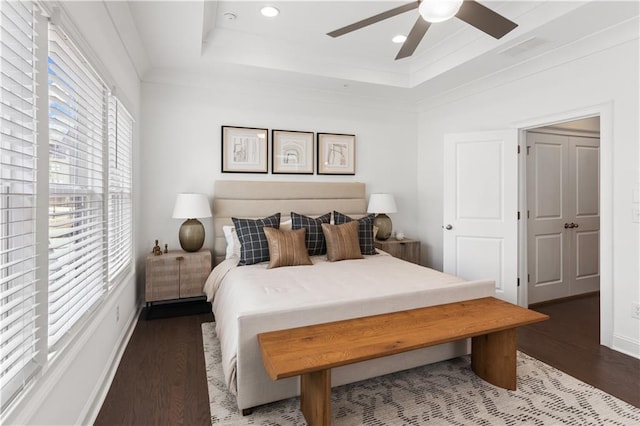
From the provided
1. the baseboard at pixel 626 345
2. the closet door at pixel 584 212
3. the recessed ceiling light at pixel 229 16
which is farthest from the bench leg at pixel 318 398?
the closet door at pixel 584 212

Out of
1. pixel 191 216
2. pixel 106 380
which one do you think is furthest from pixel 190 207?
pixel 106 380

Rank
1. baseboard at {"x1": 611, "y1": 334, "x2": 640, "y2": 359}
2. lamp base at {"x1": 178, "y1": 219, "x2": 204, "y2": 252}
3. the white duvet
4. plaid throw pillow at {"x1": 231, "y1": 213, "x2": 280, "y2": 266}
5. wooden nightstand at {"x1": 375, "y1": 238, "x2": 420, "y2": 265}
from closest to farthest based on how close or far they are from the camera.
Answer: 1. the white duvet
2. baseboard at {"x1": 611, "y1": 334, "x2": 640, "y2": 359}
3. plaid throw pillow at {"x1": 231, "y1": 213, "x2": 280, "y2": 266}
4. lamp base at {"x1": 178, "y1": 219, "x2": 204, "y2": 252}
5. wooden nightstand at {"x1": 375, "y1": 238, "x2": 420, "y2": 265}

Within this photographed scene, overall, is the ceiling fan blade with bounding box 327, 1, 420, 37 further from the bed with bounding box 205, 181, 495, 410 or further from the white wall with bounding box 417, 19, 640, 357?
the white wall with bounding box 417, 19, 640, 357

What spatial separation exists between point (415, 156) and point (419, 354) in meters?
3.40

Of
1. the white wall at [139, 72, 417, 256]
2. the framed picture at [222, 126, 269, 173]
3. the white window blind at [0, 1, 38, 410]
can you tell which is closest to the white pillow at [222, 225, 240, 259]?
the white wall at [139, 72, 417, 256]

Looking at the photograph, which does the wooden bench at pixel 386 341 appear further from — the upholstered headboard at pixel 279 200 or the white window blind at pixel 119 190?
the upholstered headboard at pixel 279 200

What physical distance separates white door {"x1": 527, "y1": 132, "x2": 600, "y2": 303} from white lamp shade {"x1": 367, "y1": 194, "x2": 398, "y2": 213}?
1.60 metres

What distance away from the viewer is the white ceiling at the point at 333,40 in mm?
2576

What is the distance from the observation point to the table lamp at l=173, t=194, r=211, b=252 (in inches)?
138

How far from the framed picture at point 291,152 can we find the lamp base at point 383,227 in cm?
112

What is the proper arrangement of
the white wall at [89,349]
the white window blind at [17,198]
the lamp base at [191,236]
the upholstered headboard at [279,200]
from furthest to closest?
the upholstered headboard at [279,200]
the lamp base at [191,236]
the white wall at [89,349]
the white window blind at [17,198]

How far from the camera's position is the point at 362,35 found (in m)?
3.31

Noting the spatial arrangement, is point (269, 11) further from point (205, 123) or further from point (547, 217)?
point (547, 217)

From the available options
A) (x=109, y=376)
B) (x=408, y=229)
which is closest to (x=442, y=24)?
(x=408, y=229)
